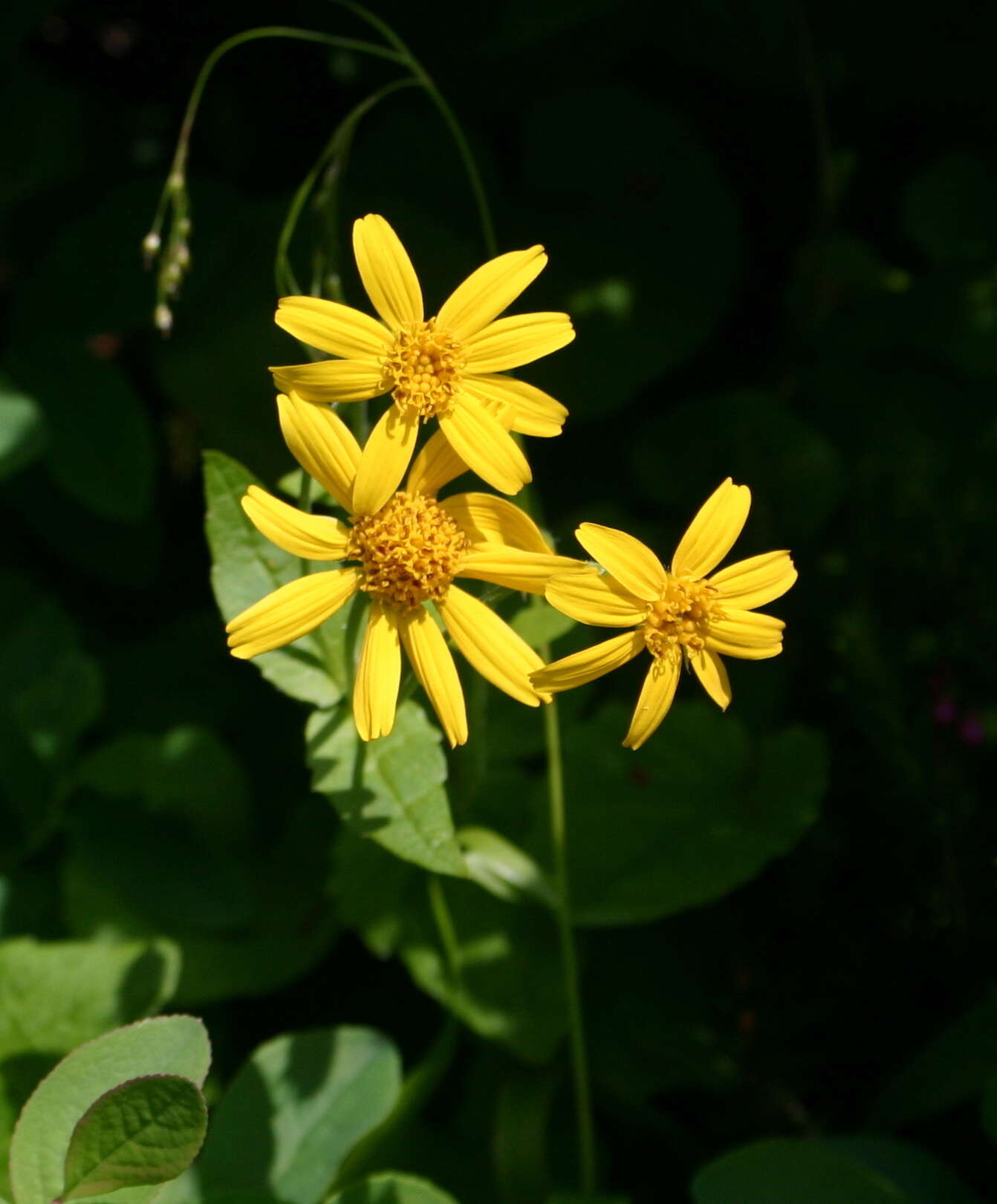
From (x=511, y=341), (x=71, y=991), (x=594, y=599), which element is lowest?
(x=71, y=991)

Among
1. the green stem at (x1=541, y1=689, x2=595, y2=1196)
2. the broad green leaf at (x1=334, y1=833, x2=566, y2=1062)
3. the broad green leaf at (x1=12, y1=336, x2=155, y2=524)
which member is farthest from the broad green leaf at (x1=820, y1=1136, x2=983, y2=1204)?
the broad green leaf at (x1=12, y1=336, x2=155, y2=524)

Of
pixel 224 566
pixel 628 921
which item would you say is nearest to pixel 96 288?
pixel 224 566

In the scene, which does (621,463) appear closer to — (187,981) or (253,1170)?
(187,981)

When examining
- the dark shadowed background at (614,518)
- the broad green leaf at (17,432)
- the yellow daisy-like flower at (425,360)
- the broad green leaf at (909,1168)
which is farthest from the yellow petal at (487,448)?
the broad green leaf at (909,1168)

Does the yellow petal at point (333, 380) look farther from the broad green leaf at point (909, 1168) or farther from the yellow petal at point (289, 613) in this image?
the broad green leaf at point (909, 1168)

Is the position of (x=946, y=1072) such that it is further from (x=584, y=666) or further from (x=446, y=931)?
(x=584, y=666)

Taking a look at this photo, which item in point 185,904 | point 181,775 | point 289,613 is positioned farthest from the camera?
point 181,775

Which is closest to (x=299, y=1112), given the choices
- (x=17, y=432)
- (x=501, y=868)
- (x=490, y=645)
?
(x=501, y=868)
